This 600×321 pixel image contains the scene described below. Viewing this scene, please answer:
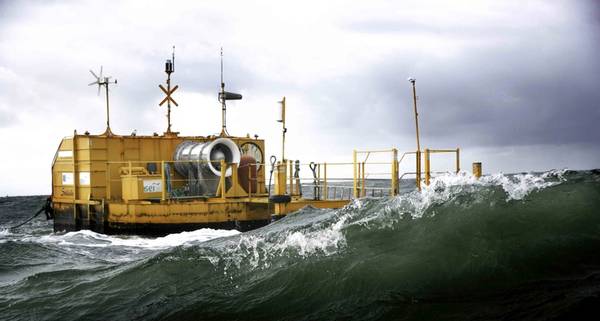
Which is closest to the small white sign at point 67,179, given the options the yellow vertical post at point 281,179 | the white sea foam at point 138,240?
the white sea foam at point 138,240

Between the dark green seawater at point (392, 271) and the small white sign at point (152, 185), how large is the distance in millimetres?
9452

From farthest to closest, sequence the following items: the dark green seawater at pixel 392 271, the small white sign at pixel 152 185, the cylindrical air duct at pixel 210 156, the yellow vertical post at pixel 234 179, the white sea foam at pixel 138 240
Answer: the cylindrical air duct at pixel 210 156 → the small white sign at pixel 152 185 → the yellow vertical post at pixel 234 179 → the white sea foam at pixel 138 240 → the dark green seawater at pixel 392 271

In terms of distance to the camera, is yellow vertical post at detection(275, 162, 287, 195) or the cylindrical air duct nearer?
yellow vertical post at detection(275, 162, 287, 195)

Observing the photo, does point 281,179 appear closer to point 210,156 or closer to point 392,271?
point 210,156

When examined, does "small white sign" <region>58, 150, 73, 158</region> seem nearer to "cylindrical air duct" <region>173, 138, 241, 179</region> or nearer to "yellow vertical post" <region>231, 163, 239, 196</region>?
"cylindrical air duct" <region>173, 138, 241, 179</region>

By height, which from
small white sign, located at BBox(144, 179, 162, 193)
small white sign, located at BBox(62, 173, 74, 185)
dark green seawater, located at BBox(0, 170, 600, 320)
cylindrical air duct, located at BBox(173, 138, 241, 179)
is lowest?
dark green seawater, located at BBox(0, 170, 600, 320)

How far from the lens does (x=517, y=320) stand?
5.67 m

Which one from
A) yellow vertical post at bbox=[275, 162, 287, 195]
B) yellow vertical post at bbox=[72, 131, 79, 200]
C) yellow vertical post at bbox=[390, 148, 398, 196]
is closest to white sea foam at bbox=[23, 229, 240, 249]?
yellow vertical post at bbox=[275, 162, 287, 195]

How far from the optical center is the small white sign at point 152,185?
20.1 meters

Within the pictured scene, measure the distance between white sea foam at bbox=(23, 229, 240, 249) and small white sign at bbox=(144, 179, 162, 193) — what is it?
180cm

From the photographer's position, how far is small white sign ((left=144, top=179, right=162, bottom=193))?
792 inches

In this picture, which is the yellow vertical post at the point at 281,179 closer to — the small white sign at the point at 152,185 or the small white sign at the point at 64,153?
the small white sign at the point at 152,185

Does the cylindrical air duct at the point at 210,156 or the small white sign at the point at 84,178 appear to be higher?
the cylindrical air duct at the point at 210,156

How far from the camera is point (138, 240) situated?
1830cm
